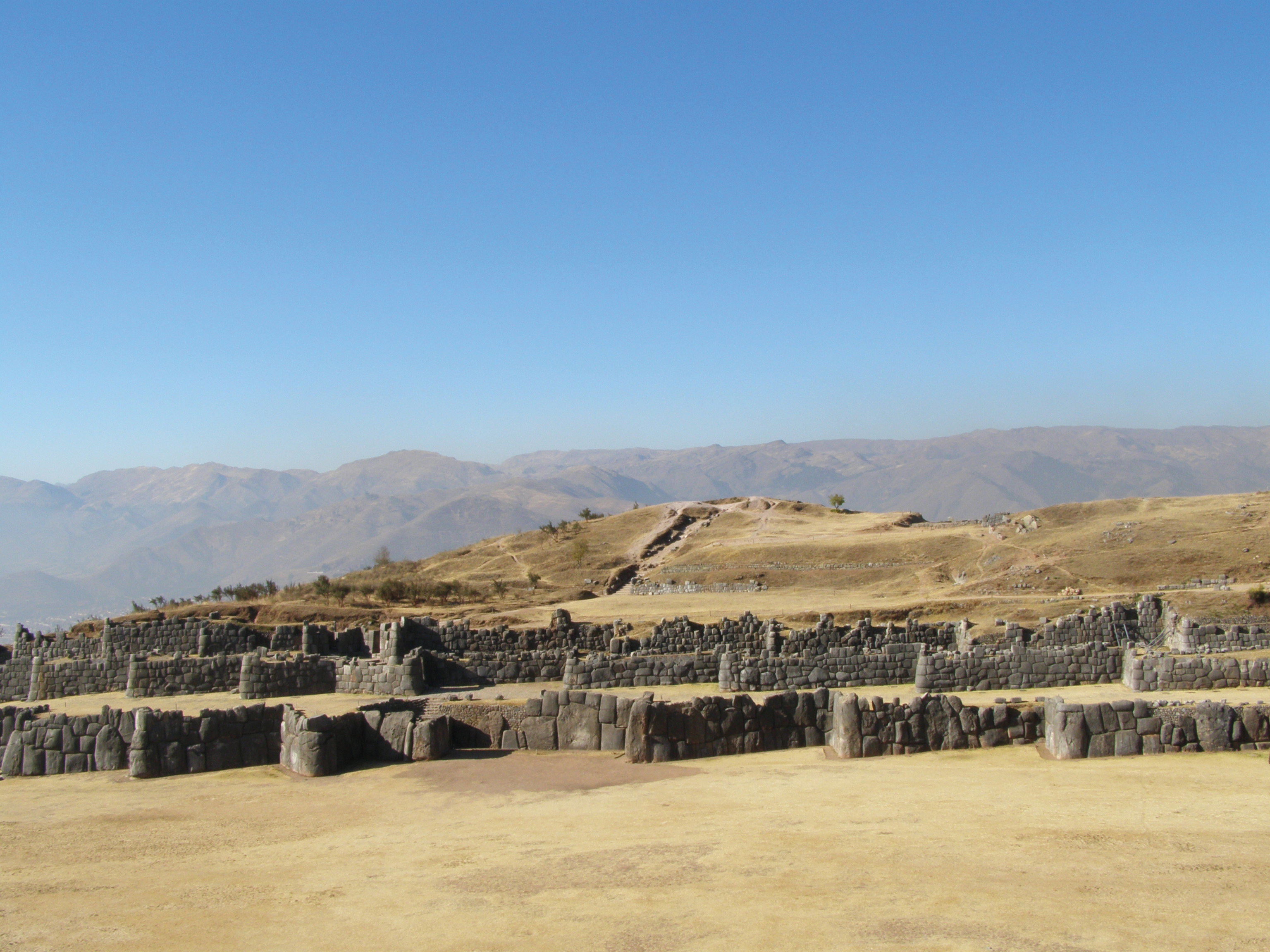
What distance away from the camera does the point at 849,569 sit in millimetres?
58875

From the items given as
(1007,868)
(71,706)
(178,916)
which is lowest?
(71,706)

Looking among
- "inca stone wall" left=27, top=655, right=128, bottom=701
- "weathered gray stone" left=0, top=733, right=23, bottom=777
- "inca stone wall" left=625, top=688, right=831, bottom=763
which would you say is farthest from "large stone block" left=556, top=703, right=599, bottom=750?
"inca stone wall" left=27, top=655, right=128, bottom=701

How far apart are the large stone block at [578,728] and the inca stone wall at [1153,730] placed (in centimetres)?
766

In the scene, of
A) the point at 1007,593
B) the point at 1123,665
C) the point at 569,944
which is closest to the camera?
the point at 569,944

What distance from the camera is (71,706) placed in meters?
25.6

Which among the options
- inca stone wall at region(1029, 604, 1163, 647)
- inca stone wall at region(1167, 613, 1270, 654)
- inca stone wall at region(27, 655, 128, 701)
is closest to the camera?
inca stone wall at region(1167, 613, 1270, 654)

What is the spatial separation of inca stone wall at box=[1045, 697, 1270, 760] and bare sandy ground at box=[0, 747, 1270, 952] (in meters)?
0.37

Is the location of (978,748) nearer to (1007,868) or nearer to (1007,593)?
(1007,868)

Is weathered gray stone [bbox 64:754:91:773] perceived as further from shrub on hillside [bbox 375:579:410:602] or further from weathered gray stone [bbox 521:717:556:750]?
shrub on hillside [bbox 375:579:410:602]

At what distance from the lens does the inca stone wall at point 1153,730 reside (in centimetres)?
1472

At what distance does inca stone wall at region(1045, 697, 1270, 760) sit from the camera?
1472 centimetres

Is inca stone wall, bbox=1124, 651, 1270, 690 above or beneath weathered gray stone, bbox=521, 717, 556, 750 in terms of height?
above

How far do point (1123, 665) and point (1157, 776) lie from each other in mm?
8882

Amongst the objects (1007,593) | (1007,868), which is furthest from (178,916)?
(1007,593)
